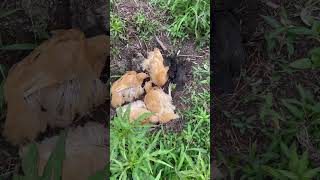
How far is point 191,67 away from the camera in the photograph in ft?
6.59

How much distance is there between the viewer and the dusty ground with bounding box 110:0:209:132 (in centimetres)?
199

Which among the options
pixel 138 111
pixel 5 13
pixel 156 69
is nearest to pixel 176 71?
pixel 156 69

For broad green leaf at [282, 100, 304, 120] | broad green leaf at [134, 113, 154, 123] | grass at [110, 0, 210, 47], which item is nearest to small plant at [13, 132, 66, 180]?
broad green leaf at [134, 113, 154, 123]

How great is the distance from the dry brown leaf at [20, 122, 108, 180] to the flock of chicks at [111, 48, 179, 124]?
12 cm

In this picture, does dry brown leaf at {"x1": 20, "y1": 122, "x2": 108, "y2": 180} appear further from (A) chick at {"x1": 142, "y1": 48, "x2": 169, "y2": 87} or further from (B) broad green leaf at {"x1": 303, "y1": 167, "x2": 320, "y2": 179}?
(B) broad green leaf at {"x1": 303, "y1": 167, "x2": 320, "y2": 179}

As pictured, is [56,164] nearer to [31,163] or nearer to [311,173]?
[31,163]

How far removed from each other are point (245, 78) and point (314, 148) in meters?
0.31

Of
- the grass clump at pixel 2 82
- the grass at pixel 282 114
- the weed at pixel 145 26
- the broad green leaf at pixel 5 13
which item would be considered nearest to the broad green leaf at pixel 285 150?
the grass at pixel 282 114

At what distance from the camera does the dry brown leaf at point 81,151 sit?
1.66 metres

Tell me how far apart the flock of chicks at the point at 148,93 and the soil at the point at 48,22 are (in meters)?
0.05

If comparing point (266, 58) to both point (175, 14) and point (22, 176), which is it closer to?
point (175, 14)

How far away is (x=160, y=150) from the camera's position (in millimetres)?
1807

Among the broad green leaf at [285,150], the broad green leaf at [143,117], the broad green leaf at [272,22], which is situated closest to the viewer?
the broad green leaf at [285,150]

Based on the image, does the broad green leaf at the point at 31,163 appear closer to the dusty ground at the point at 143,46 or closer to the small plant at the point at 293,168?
the dusty ground at the point at 143,46
